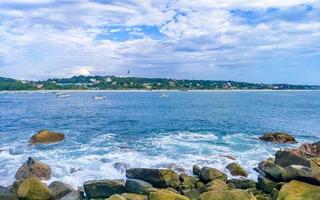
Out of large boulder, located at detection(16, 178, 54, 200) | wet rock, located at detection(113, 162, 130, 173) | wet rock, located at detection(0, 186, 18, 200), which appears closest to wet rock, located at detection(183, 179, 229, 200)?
large boulder, located at detection(16, 178, 54, 200)

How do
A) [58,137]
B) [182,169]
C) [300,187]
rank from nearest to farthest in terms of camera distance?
[300,187], [182,169], [58,137]

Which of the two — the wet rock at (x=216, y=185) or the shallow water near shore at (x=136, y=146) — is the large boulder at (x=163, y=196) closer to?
the wet rock at (x=216, y=185)

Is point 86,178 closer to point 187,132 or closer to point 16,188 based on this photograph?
point 16,188

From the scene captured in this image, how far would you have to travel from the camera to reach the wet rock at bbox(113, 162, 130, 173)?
97.6 feet

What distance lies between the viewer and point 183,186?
24.6 m

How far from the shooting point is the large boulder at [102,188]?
23.1m

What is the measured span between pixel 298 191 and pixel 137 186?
25.9 feet

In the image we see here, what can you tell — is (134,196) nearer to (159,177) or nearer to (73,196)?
(159,177)

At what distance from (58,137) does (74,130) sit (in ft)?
33.0

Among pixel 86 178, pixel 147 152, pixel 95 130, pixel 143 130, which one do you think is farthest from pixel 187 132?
pixel 86 178

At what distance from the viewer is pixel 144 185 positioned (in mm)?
22766

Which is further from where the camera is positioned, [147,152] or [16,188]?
[147,152]

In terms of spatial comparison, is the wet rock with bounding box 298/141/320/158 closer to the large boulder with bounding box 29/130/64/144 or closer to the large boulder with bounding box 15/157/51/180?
the large boulder with bounding box 15/157/51/180

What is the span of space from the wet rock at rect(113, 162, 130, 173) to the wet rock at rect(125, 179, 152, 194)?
6.33 meters
